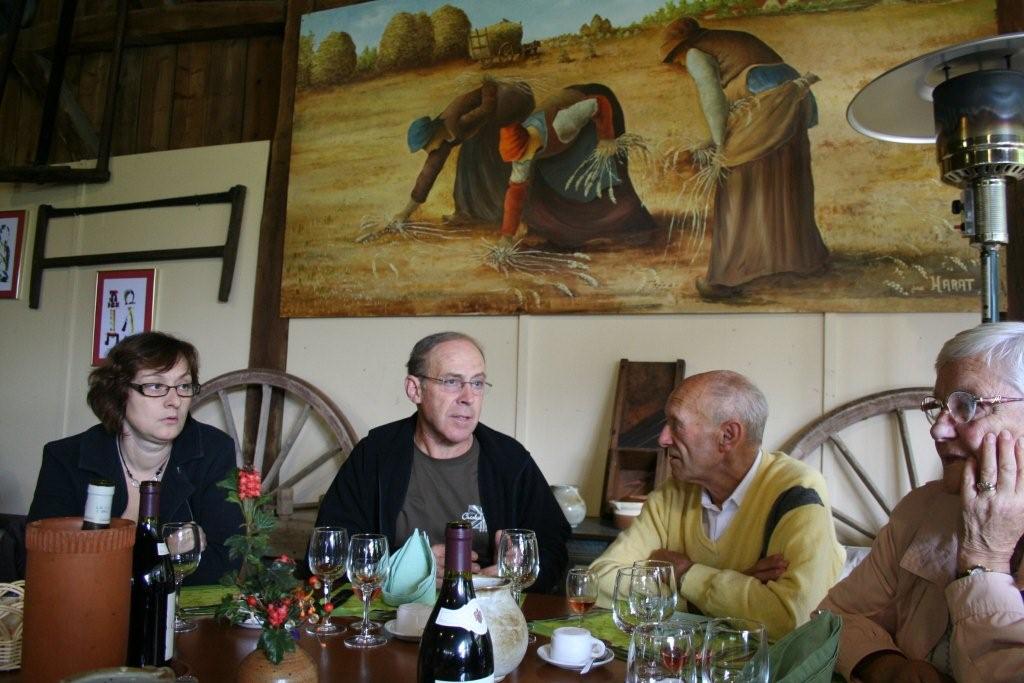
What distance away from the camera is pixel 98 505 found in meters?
1.17

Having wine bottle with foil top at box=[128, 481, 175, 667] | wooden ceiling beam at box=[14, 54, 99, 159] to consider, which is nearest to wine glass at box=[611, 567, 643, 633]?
wine bottle with foil top at box=[128, 481, 175, 667]

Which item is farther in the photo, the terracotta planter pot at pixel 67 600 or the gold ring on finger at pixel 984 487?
the gold ring on finger at pixel 984 487

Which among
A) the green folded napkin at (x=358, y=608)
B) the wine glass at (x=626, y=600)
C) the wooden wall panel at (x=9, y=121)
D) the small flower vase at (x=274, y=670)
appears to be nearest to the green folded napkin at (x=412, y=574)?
the green folded napkin at (x=358, y=608)

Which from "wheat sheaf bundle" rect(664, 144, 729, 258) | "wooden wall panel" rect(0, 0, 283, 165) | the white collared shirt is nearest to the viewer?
the white collared shirt

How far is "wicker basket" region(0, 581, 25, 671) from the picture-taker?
132 centimetres

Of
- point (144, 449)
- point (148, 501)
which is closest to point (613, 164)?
point (144, 449)

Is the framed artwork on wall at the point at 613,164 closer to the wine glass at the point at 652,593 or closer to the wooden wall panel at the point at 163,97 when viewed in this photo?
the wooden wall panel at the point at 163,97

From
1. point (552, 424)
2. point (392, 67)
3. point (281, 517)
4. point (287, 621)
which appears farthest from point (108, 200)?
point (287, 621)

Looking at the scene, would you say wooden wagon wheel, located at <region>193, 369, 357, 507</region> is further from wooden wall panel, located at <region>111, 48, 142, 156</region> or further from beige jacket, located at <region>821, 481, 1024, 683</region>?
beige jacket, located at <region>821, 481, 1024, 683</region>

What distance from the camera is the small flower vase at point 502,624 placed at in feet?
4.35

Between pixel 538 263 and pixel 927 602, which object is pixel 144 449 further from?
pixel 927 602

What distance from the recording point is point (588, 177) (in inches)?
140

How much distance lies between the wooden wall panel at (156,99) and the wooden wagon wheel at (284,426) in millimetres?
1567

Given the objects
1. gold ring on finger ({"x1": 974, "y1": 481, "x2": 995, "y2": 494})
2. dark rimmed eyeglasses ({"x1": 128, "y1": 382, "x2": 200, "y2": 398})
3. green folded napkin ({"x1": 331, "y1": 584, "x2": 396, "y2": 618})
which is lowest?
green folded napkin ({"x1": 331, "y1": 584, "x2": 396, "y2": 618})
